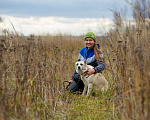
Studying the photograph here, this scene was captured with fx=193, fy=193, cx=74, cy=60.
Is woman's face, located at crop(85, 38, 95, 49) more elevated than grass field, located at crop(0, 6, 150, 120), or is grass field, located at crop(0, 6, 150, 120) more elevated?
woman's face, located at crop(85, 38, 95, 49)

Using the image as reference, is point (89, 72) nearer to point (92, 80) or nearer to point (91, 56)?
point (92, 80)

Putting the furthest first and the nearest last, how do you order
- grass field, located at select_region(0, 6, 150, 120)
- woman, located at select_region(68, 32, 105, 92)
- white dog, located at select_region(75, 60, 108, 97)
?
white dog, located at select_region(75, 60, 108, 97), woman, located at select_region(68, 32, 105, 92), grass field, located at select_region(0, 6, 150, 120)

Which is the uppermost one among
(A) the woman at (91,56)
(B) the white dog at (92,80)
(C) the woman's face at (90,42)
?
(C) the woman's face at (90,42)

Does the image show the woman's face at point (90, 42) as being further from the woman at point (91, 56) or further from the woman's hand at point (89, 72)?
the woman's hand at point (89, 72)

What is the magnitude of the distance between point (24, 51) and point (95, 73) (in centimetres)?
212

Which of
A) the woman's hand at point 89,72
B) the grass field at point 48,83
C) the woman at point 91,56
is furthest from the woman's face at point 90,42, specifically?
the grass field at point 48,83

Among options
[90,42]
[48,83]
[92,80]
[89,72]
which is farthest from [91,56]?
[48,83]

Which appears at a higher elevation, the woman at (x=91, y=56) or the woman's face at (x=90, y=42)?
the woman's face at (x=90, y=42)

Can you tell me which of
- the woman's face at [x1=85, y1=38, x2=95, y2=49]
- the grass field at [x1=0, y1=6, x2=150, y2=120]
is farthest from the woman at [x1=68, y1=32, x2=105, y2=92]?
the grass field at [x1=0, y1=6, x2=150, y2=120]

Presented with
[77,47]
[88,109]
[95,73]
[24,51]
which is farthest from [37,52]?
[77,47]

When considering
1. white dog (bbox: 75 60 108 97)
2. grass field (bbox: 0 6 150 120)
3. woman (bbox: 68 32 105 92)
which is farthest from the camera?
white dog (bbox: 75 60 108 97)

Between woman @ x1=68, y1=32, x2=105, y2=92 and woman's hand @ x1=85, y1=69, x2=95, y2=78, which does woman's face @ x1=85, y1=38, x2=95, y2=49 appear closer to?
woman @ x1=68, y1=32, x2=105, y2=92

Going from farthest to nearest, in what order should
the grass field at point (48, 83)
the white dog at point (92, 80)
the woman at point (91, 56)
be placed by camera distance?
the white dog at point (92, 80) < the woman at point (91, 56) < the grass field at point (48, 83)

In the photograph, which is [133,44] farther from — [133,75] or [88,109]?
[88,109]
